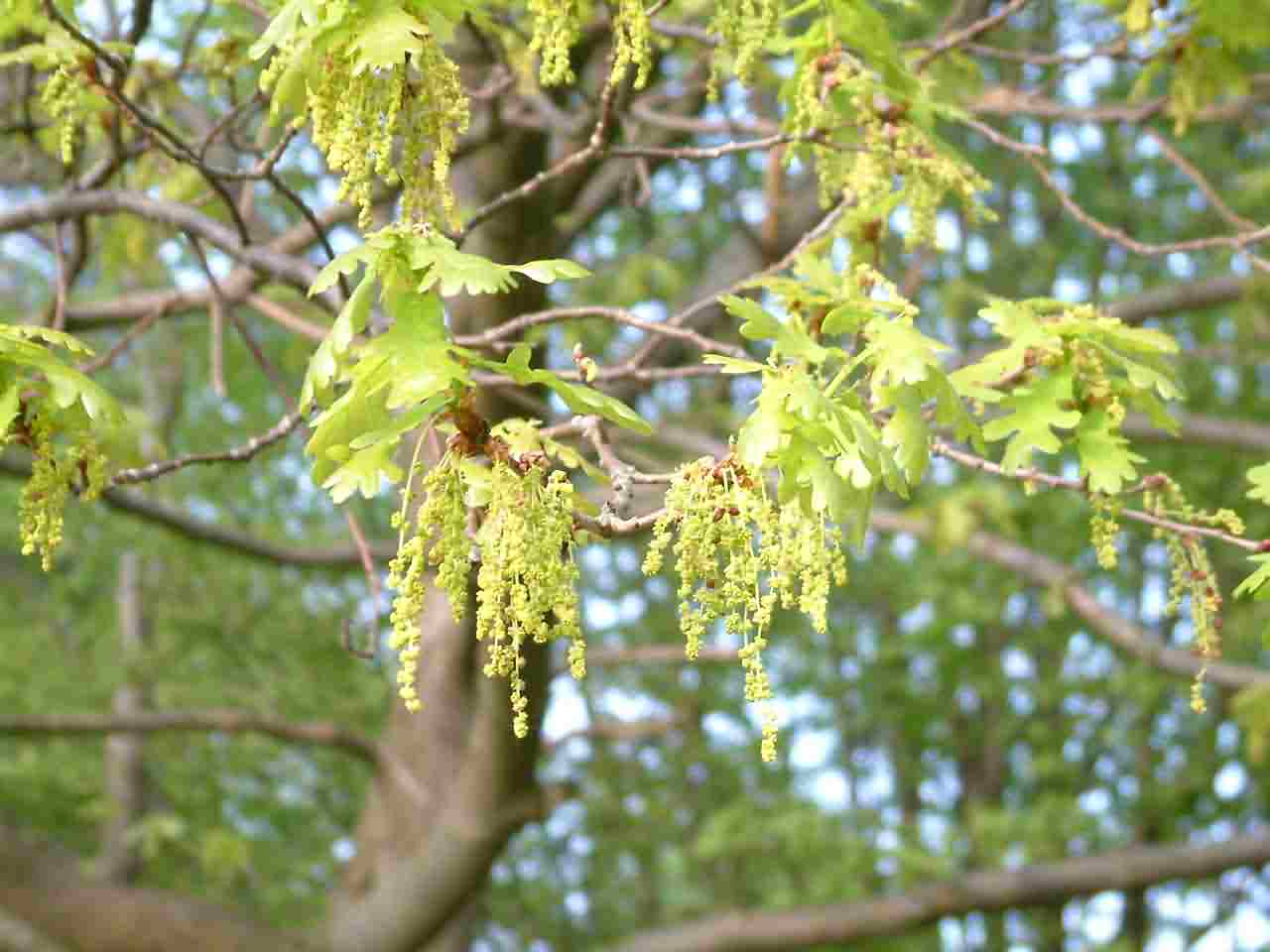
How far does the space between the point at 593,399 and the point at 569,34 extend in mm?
676

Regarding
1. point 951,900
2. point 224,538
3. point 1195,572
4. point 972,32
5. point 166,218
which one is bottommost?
point 951,900

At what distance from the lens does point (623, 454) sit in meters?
4.46

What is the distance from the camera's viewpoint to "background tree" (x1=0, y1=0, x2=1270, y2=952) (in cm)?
254

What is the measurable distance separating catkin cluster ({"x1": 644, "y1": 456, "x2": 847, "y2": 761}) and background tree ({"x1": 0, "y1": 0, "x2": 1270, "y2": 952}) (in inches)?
0.5

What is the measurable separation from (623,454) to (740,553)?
7.21 feet

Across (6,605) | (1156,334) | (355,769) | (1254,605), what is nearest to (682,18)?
(1156,334)

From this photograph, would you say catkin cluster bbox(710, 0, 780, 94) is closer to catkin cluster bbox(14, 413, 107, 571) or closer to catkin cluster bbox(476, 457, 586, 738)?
catkin cluster bbox(476, 457, 586, 738)

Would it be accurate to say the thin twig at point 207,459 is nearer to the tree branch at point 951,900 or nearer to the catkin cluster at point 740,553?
the catkin cluster at point 740,553

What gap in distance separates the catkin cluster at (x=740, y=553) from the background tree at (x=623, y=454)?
0.04ft

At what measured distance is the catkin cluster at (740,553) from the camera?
2.26 metres

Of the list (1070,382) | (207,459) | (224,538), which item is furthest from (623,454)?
(224,538)

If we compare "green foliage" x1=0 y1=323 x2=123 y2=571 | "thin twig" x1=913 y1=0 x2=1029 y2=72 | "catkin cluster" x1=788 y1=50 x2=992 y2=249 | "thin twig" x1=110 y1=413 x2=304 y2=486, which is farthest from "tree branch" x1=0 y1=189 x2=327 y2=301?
"thin twig" x1=913 y1=0 x2=1029 y2=72

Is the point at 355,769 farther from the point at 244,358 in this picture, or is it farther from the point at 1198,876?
the point at 1198,876

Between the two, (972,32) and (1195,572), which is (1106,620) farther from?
(1195,572)
